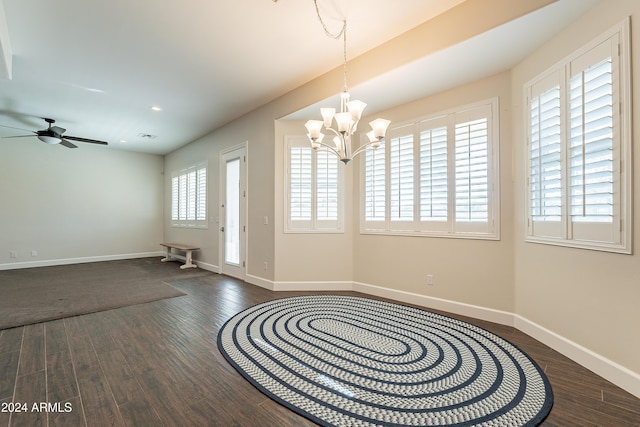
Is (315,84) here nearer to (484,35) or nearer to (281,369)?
(484,35)

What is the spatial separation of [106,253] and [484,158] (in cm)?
886

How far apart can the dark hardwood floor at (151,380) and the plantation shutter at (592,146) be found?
1105mm

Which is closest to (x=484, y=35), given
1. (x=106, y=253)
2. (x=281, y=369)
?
(x=281, y=369)

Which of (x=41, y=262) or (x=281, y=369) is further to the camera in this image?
(x=41, y=262)

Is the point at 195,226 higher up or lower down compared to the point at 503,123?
lower down

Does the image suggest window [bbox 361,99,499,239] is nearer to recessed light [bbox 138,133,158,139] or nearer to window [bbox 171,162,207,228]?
window [bbox 171,162,207,228]

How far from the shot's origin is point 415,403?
5.81 ft

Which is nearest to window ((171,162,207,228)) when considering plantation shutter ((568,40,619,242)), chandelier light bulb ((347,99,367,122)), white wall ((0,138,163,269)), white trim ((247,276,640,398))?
white wall ((0,138,163,269))

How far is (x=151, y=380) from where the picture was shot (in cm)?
202

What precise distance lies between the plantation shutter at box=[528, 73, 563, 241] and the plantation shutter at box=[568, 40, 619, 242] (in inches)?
5.2

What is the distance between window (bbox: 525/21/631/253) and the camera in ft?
6.63

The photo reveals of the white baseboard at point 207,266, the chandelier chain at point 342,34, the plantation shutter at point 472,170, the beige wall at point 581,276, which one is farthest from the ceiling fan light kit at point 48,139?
the beige wall at point 581,276

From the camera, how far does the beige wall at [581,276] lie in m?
1.96

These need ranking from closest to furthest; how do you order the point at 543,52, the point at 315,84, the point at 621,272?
the point at 621,272
the point at 543,52
the point at 315,84
